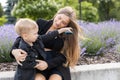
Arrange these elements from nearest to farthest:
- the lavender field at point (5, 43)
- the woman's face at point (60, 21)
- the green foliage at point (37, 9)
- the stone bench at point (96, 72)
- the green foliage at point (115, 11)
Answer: the woman's face at point (60, 21) → the stone bench at point (96, 72) → the lavender field at point (5, 43) → the green foliage at point (37, 9) → the green foliage at point (115, 11)

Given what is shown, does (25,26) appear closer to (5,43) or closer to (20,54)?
(20,54)

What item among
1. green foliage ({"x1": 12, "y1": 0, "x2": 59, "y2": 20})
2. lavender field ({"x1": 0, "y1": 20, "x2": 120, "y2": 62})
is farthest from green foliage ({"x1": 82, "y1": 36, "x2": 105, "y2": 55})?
green foliage ({"x1": 12, "y1": 0, "x2": 59, "y2": 20})

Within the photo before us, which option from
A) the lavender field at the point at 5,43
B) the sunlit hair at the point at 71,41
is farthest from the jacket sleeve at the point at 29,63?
the lavender field at the point at 5,43

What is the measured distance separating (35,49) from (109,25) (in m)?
3.19

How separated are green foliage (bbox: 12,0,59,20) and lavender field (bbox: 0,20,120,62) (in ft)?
Answer: 29.5

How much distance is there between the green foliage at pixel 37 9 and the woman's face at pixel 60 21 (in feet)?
38.1

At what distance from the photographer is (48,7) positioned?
52.4 ft

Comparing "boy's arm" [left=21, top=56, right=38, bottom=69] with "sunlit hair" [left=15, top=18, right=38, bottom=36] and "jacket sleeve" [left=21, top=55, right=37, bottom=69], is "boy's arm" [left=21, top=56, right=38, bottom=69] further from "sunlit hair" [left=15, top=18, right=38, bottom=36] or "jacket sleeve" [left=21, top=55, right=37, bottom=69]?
"sunlit hair" [left=15, top=18, right=38, bottom=36]

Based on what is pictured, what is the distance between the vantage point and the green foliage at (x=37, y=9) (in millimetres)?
15906

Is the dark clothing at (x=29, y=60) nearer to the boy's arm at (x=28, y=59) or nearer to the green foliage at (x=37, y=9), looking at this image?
the boy's arm at (x=28, y=59)

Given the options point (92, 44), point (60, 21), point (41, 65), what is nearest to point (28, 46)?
point (41, 65)

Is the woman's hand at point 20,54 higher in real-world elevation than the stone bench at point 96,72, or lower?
higher

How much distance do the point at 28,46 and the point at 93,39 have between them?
2.20 m

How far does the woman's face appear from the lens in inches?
164
